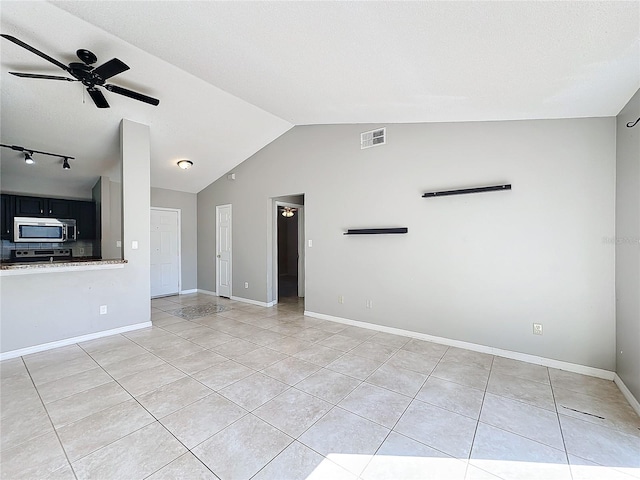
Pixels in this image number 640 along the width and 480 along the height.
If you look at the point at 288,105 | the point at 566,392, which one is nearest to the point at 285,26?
the point at 288,105

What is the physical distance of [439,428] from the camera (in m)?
1.99

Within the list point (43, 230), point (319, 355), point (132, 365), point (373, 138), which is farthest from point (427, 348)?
point (43, 230)

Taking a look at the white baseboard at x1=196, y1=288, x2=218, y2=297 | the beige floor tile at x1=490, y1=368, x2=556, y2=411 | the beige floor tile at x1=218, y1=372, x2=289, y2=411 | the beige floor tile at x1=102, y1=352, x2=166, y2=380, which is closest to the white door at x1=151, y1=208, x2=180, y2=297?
the white baseboard at x1=196, y1=288, x2=218, y2=297

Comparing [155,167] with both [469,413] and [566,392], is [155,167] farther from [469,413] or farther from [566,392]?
[566,392]

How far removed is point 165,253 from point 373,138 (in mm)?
Answer: 5358

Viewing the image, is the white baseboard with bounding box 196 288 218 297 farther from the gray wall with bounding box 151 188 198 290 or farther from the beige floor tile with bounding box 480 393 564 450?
the beige floor tile with bounding box 480 393 564 450

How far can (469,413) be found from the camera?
2162 millimetres

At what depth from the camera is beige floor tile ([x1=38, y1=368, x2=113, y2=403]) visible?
7.95 feet

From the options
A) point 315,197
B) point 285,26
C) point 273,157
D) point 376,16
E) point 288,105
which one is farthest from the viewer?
point 273,157

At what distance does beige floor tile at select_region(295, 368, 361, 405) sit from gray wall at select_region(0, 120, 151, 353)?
10.0ft

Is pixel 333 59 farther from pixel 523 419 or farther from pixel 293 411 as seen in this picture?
pixel 523 419

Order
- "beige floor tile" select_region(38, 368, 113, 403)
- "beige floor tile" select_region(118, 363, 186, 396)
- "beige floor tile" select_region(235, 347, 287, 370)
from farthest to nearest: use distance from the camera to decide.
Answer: "beige floor tile" select_region(235, 347, 287, 370)
"beige floor tile" select_region(118, 363, 186, 396)
"beige floor tile" select_region(38, 368, 113, 403)

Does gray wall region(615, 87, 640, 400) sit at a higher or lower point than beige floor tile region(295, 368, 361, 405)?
higher

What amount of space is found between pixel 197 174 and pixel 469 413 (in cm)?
616
